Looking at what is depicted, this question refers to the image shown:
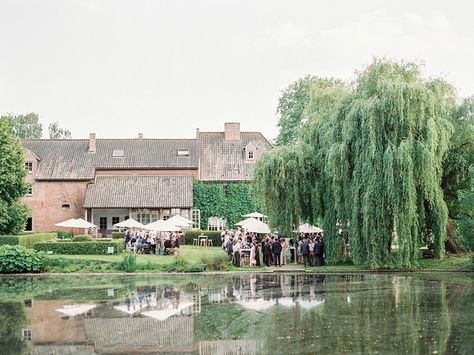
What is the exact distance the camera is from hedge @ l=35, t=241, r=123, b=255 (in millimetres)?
35844

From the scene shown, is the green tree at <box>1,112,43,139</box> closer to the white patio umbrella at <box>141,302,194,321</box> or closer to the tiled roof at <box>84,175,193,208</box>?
the tiled roof at <box>84,175,193,208</box>

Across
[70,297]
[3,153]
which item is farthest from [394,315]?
[3,153]

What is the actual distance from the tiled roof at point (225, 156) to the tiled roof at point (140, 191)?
8.03ft

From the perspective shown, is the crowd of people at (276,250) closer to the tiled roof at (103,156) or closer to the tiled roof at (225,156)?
the tiled roof at (225,156)

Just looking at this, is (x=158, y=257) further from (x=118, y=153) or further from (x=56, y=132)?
(x=56, y=132)

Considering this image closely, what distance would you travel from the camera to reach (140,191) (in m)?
52.6

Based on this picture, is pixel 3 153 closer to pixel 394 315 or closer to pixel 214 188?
pixel 214 188

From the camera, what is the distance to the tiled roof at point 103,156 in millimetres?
54719

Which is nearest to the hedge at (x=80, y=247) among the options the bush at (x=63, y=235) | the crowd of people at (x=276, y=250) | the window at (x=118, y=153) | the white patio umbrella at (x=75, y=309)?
the crowd of people at (x=276, y=250)

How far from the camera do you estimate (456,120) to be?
1261 inches

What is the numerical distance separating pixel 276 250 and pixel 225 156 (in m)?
25.0

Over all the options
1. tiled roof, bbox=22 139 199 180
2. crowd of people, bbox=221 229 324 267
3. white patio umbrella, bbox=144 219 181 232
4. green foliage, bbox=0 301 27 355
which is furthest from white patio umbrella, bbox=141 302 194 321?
tiled roof, bbox=22 139 199 180

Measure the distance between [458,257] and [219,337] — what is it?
20.3 metres

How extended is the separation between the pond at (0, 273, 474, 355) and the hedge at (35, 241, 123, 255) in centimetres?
941
